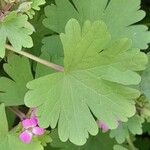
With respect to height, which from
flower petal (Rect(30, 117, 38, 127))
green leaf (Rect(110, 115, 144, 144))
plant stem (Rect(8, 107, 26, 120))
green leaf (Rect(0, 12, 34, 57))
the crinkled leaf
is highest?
green leaf (Rect(0, 12, 34, 57))

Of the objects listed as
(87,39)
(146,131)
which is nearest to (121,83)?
(87,39)

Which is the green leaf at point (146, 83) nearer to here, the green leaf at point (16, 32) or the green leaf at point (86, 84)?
the green leaf at point (86, 84)

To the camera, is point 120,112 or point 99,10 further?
point 99,10

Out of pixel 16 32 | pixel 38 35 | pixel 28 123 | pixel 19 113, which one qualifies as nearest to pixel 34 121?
pixel 28 123

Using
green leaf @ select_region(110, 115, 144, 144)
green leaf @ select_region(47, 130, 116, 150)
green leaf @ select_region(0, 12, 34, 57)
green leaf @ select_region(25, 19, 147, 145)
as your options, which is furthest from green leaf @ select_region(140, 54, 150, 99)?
green leaf @ select_region(0, 12, 34, 57)

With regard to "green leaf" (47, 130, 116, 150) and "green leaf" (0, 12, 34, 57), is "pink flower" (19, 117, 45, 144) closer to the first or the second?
"green leaf" (0, 12, 34, 57)

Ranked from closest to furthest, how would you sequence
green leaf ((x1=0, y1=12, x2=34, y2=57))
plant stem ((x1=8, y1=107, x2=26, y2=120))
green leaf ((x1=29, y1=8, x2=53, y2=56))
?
1. green leaf ((x1=0, y1=12, x2=34, y2=57))
2. plant stem ((x1=8, y1=107, x2=26, y2=120))
3. green leaf ((x1=29, y1=8, x2=53, y2=56))

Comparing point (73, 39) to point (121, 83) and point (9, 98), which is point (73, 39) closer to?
point (121, 83)
